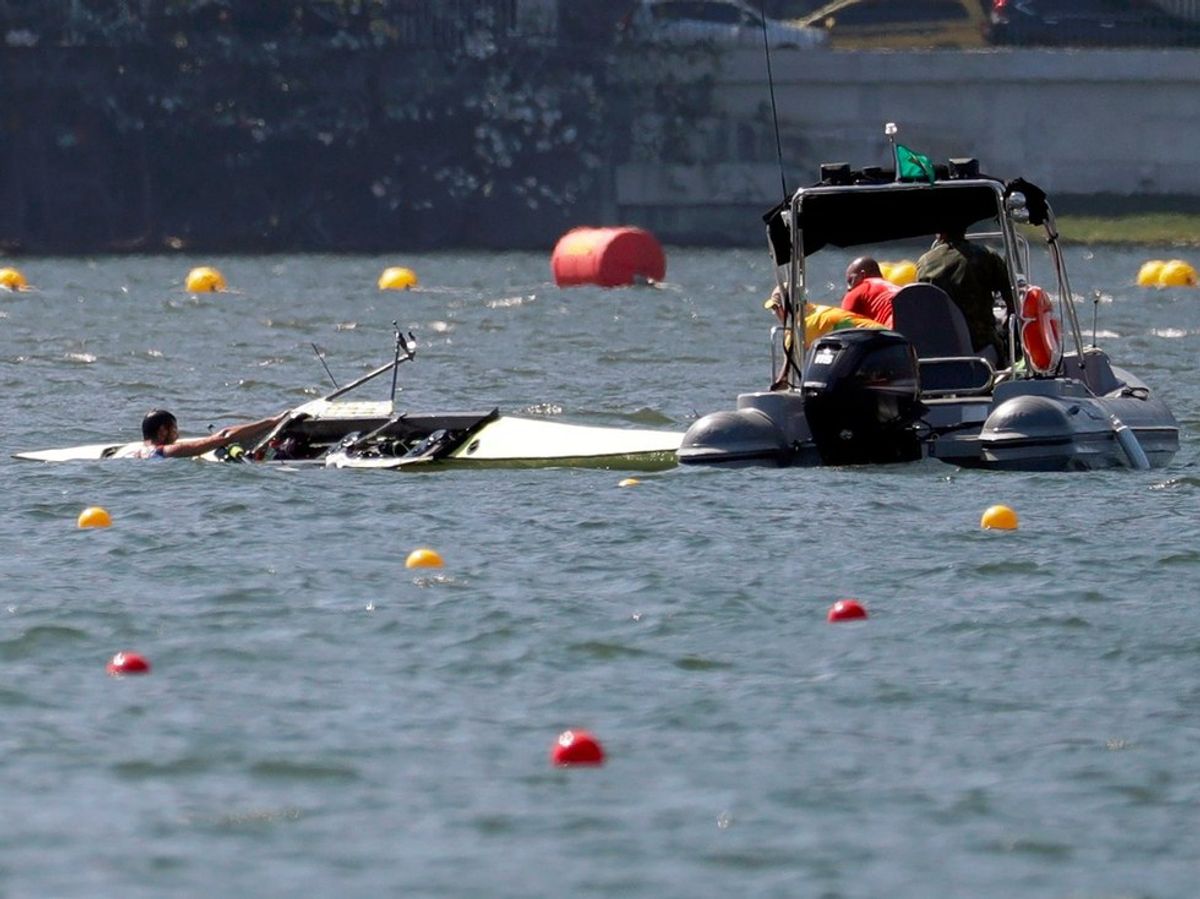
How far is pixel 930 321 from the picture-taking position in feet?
61.7

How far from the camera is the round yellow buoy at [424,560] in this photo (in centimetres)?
1470

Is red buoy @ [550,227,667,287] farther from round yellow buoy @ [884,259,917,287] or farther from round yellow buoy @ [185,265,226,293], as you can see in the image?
round yellow buoy @ [884,259,917,287]

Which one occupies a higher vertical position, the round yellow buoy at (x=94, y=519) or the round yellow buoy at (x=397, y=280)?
the round yellow buoy at (x=94, y=519)

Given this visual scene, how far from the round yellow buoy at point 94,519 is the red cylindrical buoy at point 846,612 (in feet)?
16.3

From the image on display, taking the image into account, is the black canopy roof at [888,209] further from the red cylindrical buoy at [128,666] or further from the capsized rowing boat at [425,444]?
the red cylindrical buoy at [128,666]

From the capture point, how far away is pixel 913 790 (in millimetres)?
9977

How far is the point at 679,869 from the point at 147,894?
5.20 feet

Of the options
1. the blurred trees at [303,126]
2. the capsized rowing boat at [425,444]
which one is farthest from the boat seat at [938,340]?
the blurred trees at [303,126]

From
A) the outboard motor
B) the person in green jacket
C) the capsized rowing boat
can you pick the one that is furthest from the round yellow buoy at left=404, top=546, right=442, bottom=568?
the person in green jacket

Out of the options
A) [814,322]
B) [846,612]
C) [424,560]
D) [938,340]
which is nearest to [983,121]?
[814,322]

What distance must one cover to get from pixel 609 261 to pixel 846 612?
33310mm

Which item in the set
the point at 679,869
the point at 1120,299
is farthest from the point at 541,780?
the point at 1120,299

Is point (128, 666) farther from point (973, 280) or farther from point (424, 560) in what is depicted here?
point (973, 280)

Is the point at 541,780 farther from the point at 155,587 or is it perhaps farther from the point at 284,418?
the point at 284,418
